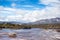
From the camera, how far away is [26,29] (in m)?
3.64

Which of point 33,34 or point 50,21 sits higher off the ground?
point 50,21

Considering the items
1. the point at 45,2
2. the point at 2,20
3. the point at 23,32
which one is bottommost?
→ the point at 23,32

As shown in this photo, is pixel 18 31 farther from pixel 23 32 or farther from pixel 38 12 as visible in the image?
pixel 38 12

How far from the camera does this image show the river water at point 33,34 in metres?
3.56

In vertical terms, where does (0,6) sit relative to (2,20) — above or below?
above

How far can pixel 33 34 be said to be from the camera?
361cm

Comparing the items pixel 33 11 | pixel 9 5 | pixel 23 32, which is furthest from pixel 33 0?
pixel 23 32

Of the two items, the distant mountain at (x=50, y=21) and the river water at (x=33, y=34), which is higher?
the distant mountain at (x=50, y=21)

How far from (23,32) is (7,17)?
0.53 metres

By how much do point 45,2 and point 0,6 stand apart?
1102 millimetres

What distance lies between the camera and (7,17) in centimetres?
360

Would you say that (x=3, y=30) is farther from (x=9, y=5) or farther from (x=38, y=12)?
(x=38, y=12)

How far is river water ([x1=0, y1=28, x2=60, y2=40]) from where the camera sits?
3559 mm

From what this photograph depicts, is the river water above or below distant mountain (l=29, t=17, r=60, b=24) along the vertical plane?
below
